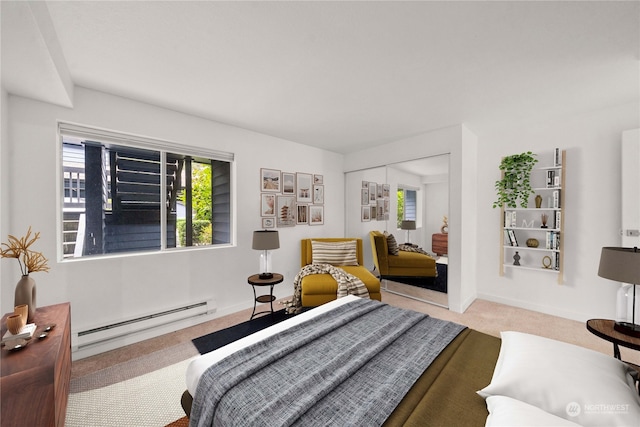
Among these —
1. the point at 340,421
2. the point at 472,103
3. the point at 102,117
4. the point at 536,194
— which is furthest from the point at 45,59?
the point at 536,194

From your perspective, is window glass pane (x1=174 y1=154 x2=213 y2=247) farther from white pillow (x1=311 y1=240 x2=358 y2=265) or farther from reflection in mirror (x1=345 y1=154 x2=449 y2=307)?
reflection in mirror (x1=345 y1=154 x2=449 y2=307)

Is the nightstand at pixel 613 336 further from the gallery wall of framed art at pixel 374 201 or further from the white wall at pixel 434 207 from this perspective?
the gallery wall of framed art at pixel 374 201

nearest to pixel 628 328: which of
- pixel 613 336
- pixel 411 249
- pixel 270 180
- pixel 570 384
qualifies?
pixel 613 336

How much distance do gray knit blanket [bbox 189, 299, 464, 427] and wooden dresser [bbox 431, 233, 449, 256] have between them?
Answer: 2002mm

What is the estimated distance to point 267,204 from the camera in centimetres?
374

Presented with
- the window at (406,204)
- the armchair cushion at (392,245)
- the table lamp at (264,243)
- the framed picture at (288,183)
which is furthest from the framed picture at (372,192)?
the table lamp at (264,243)

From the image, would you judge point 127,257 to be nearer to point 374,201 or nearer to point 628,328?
point 374,201

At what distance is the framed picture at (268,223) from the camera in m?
3.72

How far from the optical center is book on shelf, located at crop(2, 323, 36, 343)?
1.35 metres

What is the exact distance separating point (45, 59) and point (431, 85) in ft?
9.56

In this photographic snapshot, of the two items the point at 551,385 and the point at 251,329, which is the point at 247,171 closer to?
the point at 251,329

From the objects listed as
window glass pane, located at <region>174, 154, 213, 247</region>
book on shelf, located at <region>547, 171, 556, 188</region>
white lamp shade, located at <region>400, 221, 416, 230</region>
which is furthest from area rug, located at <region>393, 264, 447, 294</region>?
window glass pane, located at <region>174, 154, 213, 247</region>

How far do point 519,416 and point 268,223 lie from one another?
3.27 meters

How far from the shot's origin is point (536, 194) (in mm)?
3410
